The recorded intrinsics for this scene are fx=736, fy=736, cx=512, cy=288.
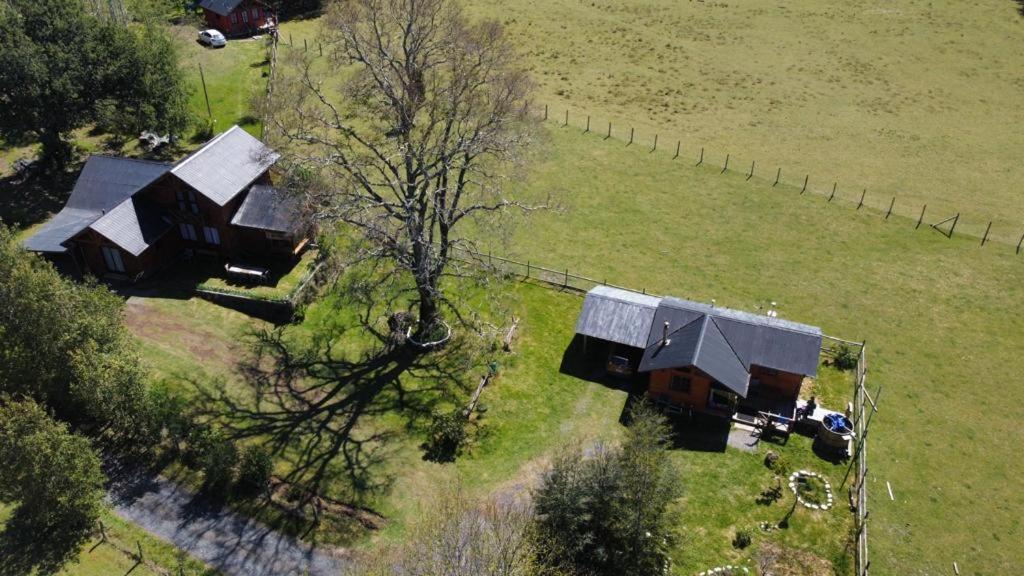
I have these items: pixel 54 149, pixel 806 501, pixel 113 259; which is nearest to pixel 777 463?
pixel 806 501

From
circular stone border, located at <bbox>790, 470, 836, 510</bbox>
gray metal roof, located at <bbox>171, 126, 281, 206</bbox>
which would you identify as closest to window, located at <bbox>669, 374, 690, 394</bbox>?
circular stone border, located at <bbox>790, 470, 836, 510</bbox>

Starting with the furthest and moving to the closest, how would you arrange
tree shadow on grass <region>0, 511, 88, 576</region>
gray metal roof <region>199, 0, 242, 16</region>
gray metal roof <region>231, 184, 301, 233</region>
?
gray metal roof <region>199, 0, 242, 16</region>, gray metal roof <region>231, 184, 301, 233</region>, tree shadow on grass <region>0, 511, 88, 576</region>

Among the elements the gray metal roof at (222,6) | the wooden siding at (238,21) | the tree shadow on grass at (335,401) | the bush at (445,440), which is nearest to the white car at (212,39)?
the gray metal roof at (222,6)

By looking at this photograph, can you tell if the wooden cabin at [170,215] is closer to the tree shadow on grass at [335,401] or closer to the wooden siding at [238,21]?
the tree shadow on grass at [335,401]

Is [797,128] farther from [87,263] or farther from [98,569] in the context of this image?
[98,569]

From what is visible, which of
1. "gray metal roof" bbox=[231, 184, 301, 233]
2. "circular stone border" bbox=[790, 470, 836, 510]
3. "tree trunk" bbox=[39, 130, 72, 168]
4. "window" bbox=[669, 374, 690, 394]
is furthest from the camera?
"tree trunk" bbox=[39, 130, 72, 168]

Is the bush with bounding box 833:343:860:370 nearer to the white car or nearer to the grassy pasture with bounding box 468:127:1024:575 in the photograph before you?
the grassy pasture with bounding box 468:127:1024:575
